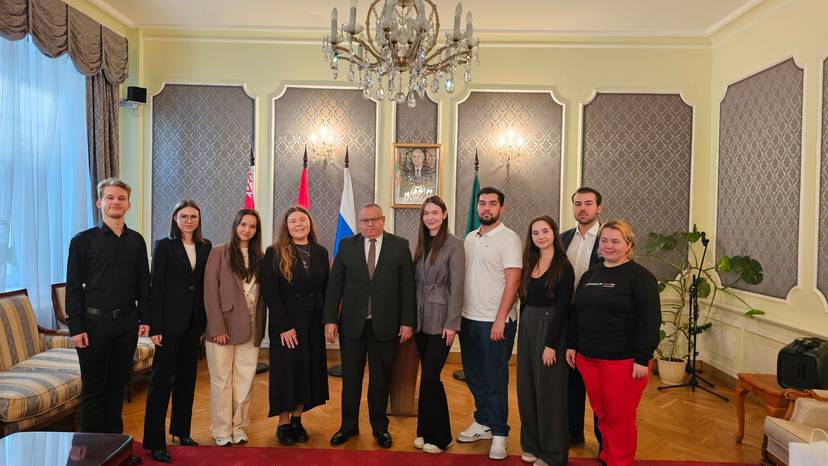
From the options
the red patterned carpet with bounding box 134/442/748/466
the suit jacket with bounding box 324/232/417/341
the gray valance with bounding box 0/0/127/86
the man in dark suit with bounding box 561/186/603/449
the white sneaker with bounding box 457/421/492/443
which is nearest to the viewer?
the red patterned carpet with bounding box 134/442/748/466

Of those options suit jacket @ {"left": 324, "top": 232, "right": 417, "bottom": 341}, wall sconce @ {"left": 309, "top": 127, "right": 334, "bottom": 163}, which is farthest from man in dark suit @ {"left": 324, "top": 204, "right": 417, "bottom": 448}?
wall sconce @ {"left": 309, "top": 127, "right": 334, "bottom": 163}

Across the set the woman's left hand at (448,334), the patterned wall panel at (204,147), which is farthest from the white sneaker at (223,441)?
the patterned wall panel at (204,147)

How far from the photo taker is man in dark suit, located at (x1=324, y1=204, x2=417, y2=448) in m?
3.29

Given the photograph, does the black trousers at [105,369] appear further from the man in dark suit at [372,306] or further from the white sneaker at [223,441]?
the man in dark suit at [372,306]

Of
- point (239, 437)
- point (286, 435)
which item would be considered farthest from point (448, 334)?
→ point (239, 437)

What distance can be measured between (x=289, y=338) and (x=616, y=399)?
1.88 meters

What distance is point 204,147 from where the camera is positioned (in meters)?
5.63

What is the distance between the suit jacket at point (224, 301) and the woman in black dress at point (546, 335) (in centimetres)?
166

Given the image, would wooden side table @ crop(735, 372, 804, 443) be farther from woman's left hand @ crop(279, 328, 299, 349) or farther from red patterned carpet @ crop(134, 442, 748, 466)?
woman's left hand @ crop(279, 328, 299, 349)

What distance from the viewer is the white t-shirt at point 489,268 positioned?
10.6 ft

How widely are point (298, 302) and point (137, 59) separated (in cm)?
372

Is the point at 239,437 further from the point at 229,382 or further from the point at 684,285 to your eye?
the point at 684,285

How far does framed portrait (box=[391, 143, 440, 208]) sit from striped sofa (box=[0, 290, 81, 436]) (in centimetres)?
312

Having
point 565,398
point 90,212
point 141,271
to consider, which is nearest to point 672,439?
point 565,398
